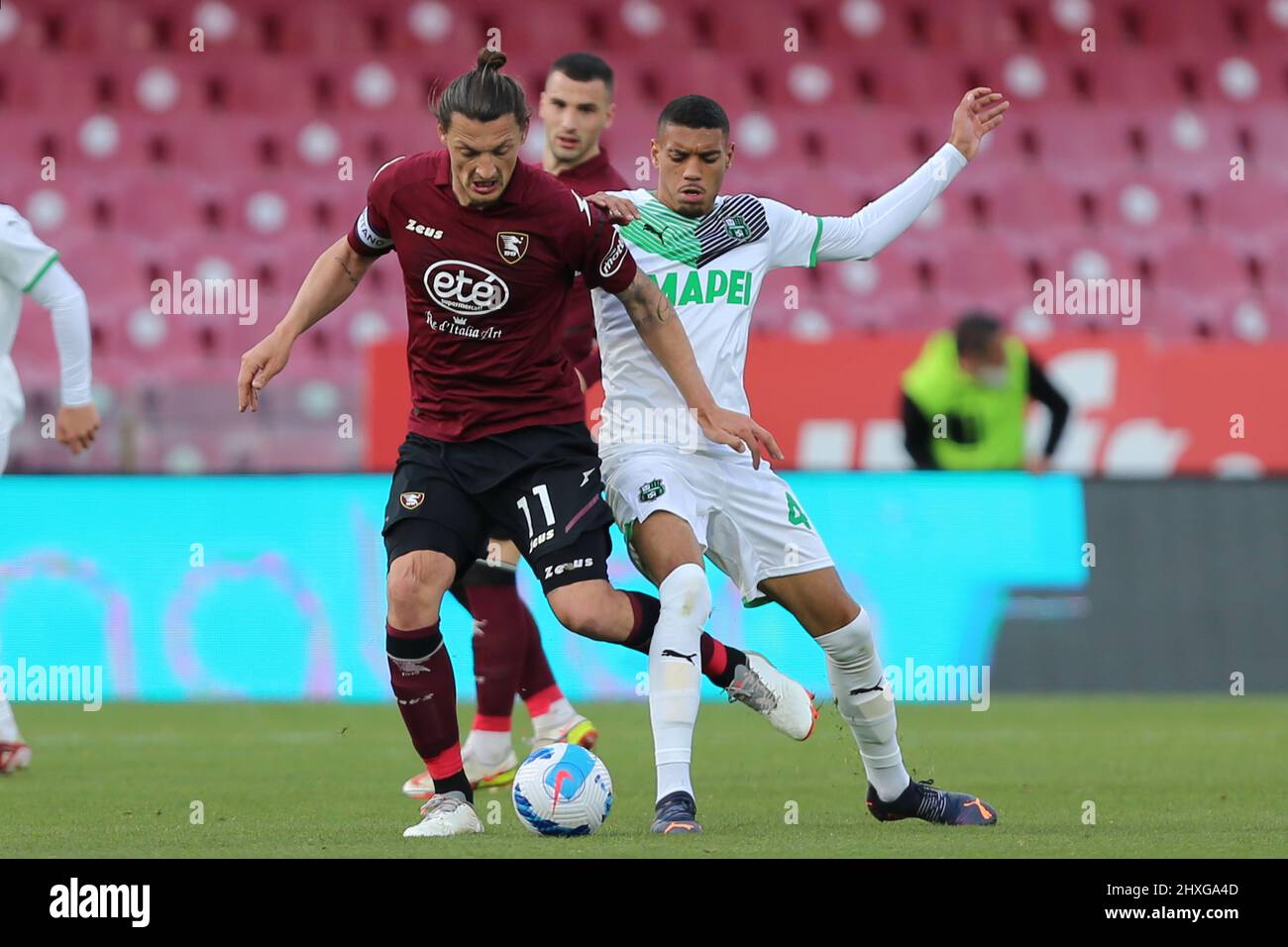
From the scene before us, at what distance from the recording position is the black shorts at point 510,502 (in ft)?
17.3

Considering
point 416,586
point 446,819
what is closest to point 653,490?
point 416,586

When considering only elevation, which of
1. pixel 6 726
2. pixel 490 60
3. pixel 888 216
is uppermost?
pixel 490 60

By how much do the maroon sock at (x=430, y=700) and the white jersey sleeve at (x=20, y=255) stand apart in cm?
254

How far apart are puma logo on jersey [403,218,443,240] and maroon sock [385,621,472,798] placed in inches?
39.9

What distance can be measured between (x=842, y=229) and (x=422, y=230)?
4.31ft

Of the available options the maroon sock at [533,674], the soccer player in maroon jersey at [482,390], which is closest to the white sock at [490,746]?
the maroon sock at [533,674]

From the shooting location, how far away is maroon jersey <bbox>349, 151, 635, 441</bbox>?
5.24 m

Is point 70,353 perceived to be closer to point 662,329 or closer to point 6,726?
point 6,726

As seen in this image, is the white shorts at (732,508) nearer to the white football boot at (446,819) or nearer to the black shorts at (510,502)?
the black shorts at (510,502)

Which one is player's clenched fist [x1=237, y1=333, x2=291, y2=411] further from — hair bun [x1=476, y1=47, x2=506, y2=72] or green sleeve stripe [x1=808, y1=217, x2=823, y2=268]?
green sleeve stripe [x1=808, y1=217, x2=823, y2=268]

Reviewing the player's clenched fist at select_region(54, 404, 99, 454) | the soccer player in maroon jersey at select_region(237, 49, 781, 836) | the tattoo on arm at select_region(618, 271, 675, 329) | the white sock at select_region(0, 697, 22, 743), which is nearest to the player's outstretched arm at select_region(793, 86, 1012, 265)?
the tattoo on arm at select_region(618, 271, 675, 329)

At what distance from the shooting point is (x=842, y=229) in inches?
231

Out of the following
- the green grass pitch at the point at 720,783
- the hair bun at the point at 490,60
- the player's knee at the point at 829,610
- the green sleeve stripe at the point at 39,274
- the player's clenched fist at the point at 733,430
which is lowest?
the green grass pitch at the point at 720,783
